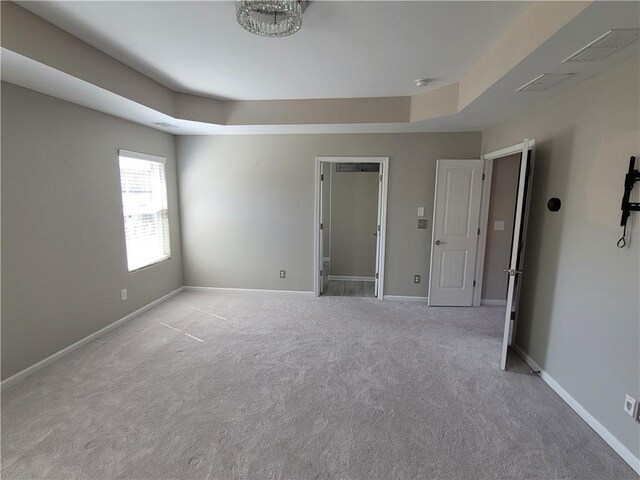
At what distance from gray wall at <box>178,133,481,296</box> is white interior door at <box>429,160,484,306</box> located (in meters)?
0.20

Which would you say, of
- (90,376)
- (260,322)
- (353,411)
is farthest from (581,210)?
(90,376)

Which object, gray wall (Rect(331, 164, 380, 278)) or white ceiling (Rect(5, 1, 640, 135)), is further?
gray wall (Rect(331, 164, 380, 278))

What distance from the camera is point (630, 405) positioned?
5.75 feet

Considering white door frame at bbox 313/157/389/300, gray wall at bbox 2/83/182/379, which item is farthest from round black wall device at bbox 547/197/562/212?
gray wall at bbox 2/83/182/379

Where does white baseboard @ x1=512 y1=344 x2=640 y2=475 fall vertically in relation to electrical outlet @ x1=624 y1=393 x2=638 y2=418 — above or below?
below

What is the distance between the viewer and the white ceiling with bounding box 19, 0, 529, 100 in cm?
183

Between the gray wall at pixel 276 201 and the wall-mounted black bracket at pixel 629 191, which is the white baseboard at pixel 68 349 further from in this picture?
the wall-mounted black bracket at pixel 629 191

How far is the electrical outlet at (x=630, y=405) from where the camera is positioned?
1727 mm

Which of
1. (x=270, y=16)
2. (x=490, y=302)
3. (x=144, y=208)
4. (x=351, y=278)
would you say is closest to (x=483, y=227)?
(x=490, y=302)

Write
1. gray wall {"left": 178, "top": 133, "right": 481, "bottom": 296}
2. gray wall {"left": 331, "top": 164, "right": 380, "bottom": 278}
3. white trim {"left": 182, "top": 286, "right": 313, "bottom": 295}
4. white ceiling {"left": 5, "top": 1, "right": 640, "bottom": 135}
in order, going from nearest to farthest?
1. white ceiling {"left": 5, "top": 1, "right": 640, "bottom": 135}
2. gray wall {"left": 178, "top": 133, "right": 481, "bottom": 296}
3. white trim {"left": 182, "top": 286, "right": 313, "bottom": 295}
4. gray wall {"left": 331, "top": 164, "right": 380, "bottom": 278}

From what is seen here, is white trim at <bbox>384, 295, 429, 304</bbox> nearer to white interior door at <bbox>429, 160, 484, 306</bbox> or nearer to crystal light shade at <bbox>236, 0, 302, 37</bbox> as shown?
white interior door at <bbox>429, 160, 484, 306</bbox>

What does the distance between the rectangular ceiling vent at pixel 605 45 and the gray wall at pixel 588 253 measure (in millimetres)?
216

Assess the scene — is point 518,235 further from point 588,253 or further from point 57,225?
point 57,225

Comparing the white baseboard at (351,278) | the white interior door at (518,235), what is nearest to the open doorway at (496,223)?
the white interior door at (518,235)
